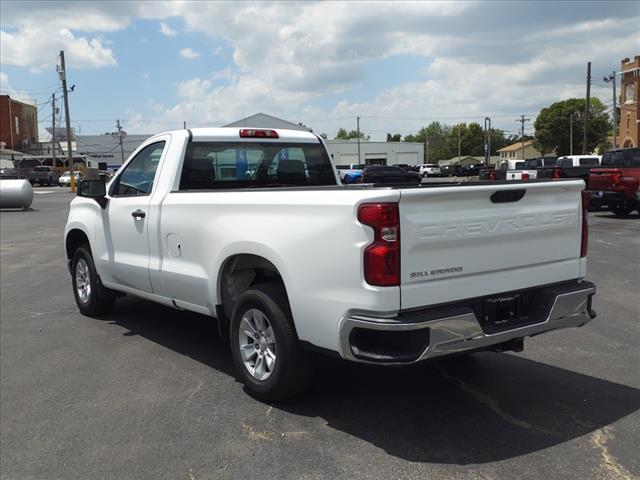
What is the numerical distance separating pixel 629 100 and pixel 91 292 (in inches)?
2743

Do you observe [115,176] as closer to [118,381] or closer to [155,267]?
[155,267]

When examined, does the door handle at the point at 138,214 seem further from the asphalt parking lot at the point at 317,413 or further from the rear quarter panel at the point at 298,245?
the asphalt parking lot at the point at 317,413

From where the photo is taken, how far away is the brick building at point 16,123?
83688 millimetres

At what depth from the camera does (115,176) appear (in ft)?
21.7

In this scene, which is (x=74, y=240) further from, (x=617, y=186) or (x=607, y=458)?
(x=617, y=186)

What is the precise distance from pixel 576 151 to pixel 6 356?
9803 centimetres

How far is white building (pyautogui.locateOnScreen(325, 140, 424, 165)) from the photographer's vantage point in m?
99.8

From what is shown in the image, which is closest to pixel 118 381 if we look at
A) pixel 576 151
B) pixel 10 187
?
pixel 10 187

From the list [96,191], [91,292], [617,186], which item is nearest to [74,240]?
[91,292]

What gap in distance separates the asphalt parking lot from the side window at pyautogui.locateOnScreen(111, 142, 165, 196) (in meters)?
1.54

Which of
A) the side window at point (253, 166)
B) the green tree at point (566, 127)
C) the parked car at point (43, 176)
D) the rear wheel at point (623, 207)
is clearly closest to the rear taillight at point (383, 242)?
the side window at point (253, 166)

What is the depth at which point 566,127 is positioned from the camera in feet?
302

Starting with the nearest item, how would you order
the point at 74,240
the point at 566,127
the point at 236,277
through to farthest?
the point at 236,277 < the point at 74,240 < the point at 566,127

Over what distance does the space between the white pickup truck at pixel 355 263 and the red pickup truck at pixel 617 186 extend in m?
14.2
